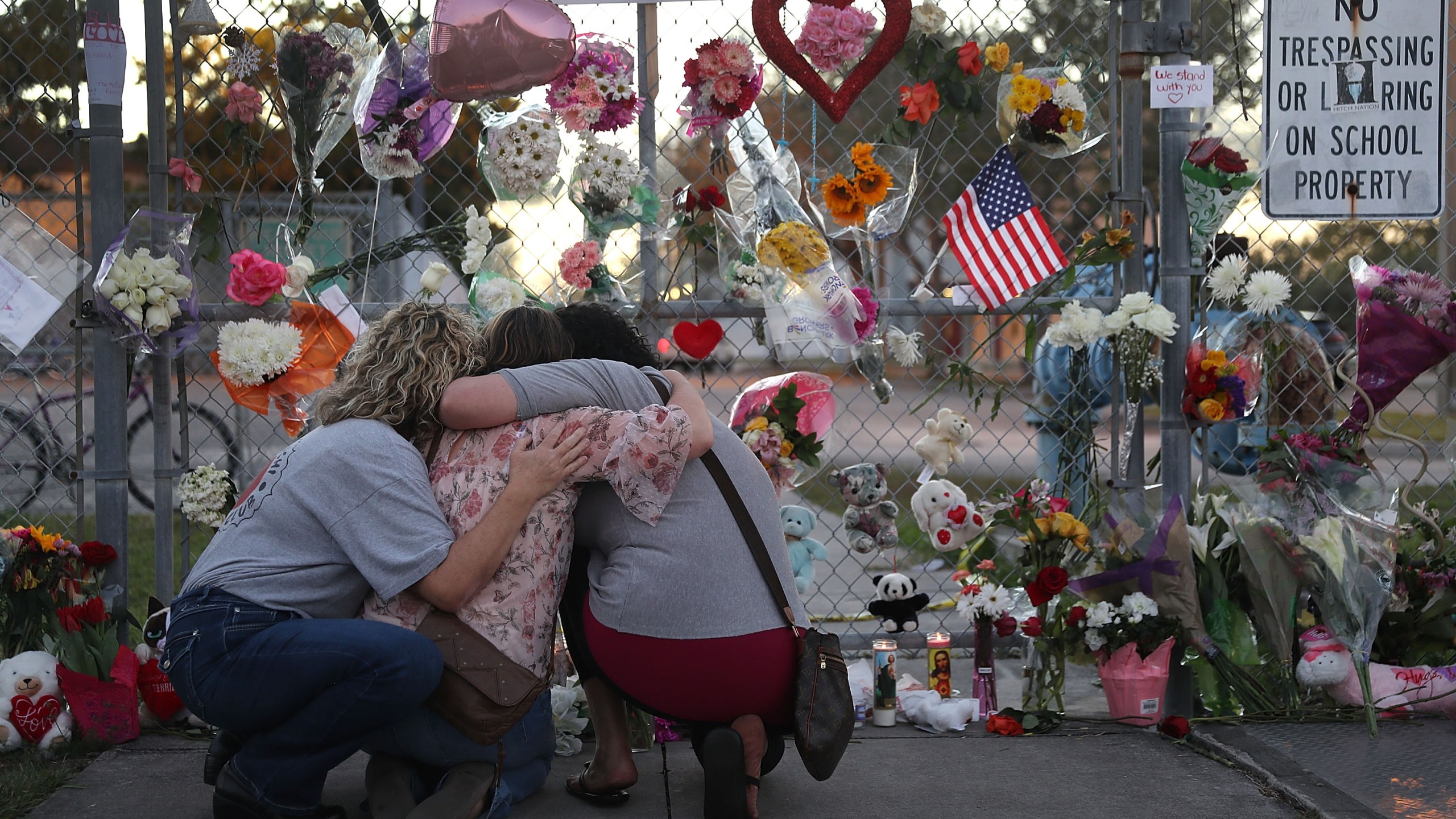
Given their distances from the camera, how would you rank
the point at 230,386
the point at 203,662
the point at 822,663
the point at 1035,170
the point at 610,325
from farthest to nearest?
the point at 1035,170, the point at 230,386, the point at 610,325, the point at 822,663, the point at 203,662

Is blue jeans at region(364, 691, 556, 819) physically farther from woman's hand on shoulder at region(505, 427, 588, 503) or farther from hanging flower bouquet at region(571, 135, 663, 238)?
hanging flower bouquet at region(571, 135, 663, 238)

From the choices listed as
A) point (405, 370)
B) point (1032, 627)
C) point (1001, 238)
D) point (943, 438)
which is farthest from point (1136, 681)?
point (405, 370)

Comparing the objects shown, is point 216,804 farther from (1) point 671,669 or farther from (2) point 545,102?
(2) point 545,102

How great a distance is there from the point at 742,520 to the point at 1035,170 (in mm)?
7978

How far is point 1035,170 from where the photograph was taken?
996 cm

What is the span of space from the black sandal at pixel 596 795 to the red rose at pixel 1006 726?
108cm

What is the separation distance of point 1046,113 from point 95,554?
3.00 metres

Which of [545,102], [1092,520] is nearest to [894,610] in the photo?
[1092,520]

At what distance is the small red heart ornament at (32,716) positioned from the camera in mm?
3119

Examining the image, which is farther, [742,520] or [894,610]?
[894,610]

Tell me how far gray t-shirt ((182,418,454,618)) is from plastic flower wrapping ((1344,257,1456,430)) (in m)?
2.66

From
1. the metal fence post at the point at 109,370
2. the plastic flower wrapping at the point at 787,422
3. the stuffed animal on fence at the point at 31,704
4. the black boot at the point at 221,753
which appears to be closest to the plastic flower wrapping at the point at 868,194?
the plastic flower wrapping at the point at 787,422

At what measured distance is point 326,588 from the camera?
8.33ft

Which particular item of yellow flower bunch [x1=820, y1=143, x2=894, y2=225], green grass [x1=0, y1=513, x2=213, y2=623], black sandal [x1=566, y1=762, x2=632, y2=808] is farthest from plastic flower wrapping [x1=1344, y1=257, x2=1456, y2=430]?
green grass [x1=0, y1=513, x2=213, y2=623]
